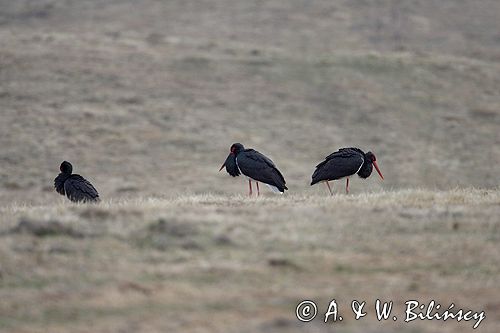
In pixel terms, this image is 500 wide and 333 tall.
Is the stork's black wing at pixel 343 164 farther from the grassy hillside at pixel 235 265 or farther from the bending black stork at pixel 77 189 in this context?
the bending black stork at pixel 77 189

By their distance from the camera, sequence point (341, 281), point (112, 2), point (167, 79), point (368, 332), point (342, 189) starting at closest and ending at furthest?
1. point (368, 332)
2. point (341, 281)
3. point (342, 189)
4. point (167, 79)
5. point (112, 2)

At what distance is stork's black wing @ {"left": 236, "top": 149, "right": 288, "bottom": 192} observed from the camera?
58.5 feet

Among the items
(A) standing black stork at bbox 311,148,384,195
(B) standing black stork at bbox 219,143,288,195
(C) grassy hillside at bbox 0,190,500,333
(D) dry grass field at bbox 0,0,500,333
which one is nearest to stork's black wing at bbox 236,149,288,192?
(B) standing black stork at bbox 219,143,288,195

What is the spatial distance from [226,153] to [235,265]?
2521 cm

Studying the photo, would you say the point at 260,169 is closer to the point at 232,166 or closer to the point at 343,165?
the point at 232,166

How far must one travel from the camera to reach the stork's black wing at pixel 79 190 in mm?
16688

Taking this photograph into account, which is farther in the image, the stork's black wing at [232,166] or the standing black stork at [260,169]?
the stork's black wing at [232,166]

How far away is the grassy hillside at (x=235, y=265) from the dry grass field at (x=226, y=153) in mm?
33

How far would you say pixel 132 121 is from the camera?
3794cm

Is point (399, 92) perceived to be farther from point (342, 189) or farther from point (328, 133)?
point (342, 189)

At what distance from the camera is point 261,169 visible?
17.8 meters

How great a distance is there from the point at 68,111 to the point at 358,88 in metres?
15.5

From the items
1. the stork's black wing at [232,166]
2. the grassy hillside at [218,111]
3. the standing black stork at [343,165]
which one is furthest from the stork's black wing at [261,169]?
the grassy hillside at [218,111]

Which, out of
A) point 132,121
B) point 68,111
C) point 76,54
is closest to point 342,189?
point 132,121
